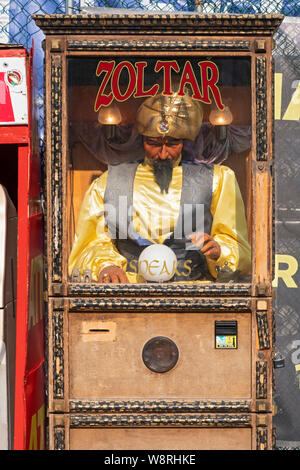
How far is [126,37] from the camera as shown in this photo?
314 centimetres

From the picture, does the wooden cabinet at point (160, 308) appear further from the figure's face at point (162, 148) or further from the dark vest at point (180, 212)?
the figure's face at point (162, 148)

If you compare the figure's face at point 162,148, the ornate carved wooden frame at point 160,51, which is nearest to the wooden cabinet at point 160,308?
the ornate carved wooden frame at point 160,51

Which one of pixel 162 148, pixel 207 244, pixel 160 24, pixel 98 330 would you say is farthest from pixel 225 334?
pixel 160 24

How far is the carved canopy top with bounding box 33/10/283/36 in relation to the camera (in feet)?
10.1

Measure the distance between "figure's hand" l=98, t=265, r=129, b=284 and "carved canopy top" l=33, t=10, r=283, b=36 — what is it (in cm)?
115

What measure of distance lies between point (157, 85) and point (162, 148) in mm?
Answer: 324

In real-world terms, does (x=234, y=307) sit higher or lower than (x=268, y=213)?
lower

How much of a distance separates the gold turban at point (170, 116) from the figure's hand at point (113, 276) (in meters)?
0.71

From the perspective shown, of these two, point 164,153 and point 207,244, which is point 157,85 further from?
point 207,244

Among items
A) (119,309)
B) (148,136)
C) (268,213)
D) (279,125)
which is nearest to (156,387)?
(119,309)

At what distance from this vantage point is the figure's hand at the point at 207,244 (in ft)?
10.9

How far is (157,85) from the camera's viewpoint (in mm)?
3264

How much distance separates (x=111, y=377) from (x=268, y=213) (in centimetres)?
110

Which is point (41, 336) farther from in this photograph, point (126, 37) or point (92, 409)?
point (126, 37)
